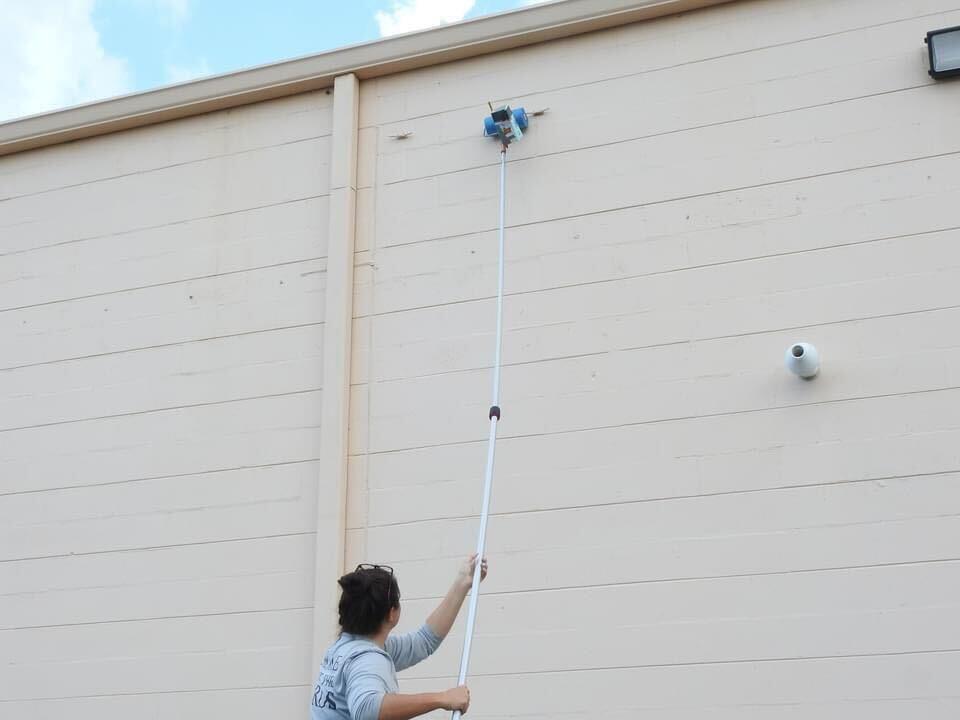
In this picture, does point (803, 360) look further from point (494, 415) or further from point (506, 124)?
point (506, 124)

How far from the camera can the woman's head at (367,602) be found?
371 cm

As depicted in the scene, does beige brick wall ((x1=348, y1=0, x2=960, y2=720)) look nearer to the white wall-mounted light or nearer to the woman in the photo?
the white wall-mounted light

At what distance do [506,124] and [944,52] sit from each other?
6.65 feet

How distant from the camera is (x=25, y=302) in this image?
23.0 feet

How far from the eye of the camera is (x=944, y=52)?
5.70 meters

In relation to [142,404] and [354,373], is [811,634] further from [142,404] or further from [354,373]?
[142,404]

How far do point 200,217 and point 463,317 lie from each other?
170 cm

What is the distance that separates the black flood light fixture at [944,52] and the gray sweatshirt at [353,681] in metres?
3.69

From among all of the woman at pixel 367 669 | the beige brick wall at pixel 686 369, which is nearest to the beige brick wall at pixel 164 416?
the beige brick wall at pixel 686 369

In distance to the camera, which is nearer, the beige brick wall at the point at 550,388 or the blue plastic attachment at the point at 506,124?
the beige brick wall at the point at 550,388

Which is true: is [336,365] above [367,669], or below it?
above

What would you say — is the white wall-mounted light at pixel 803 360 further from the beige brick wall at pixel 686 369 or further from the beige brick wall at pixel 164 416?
the beige brick wall at pixel 164 416

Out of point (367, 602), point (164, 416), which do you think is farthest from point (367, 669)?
point (164, 416)

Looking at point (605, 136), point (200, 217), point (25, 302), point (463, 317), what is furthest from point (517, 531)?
point (25, 302)
